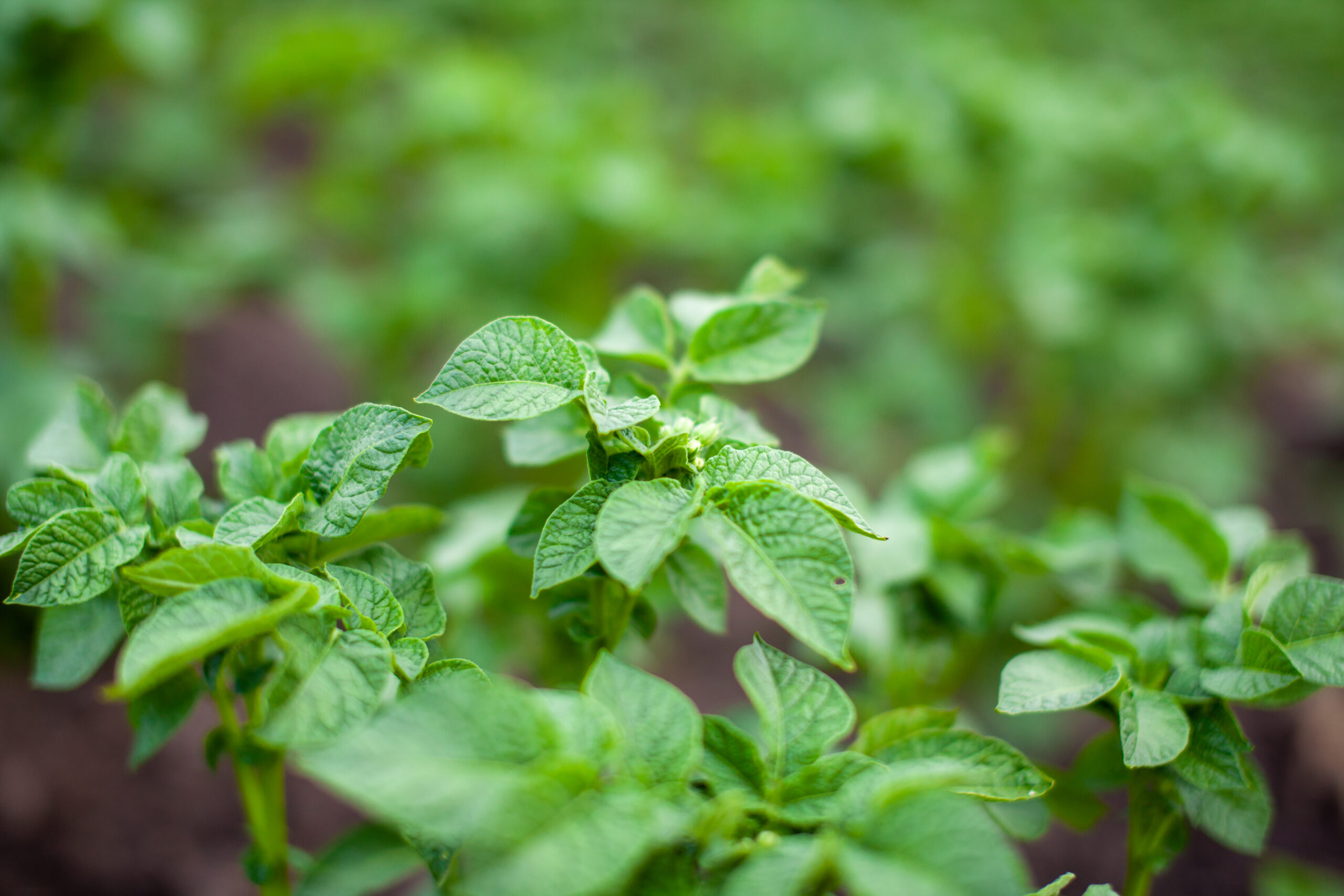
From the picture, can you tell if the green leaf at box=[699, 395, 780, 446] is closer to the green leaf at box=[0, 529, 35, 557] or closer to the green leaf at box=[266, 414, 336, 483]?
the green leaf at box=[266, 414, 336, 483]

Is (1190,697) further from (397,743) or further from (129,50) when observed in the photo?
(129,50)

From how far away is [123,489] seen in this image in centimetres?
54

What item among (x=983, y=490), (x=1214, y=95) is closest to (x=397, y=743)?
(x=983, y=490)

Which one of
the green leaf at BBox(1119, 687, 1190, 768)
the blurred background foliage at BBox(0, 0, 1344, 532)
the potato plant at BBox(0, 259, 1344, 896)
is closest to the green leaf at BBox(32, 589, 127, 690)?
the potato plant at BBox(0, 259, 1344, 896)

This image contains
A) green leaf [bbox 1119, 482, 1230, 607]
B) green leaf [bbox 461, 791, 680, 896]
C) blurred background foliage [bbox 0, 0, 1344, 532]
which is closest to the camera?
green leaf [bbox 461, 791, 680, 896]

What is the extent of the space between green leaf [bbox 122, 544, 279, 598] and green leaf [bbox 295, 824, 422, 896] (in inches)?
7.8

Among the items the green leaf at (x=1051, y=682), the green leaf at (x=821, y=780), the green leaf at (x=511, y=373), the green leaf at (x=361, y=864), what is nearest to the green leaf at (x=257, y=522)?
the green leaf at (x=511, y=373)

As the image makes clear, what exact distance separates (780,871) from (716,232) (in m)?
1.64

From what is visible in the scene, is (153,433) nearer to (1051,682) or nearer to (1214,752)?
(1051,682)

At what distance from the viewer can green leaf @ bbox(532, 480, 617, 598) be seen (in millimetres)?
470

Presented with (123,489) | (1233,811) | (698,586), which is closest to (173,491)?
(123,489)

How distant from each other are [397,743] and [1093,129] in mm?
2127

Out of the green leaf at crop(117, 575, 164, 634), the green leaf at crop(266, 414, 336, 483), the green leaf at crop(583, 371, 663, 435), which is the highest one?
the green leaf at crop(583, 371, 663, 435)

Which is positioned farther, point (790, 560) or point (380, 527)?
point (380, 527)
